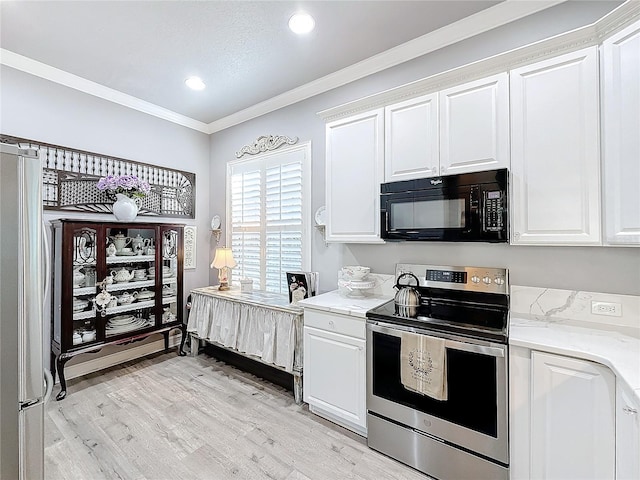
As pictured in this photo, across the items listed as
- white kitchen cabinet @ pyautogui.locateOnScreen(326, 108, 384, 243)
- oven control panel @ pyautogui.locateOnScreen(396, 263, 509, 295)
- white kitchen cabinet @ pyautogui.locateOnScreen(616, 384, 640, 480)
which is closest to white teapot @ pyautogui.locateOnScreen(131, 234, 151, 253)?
white kitchen cabinet @ pyautogui.locateOnScreen(326, 108, 384, 243)

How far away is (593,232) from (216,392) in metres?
3.08

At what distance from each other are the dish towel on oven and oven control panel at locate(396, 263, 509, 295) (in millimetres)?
618

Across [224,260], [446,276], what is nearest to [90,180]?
[224,260]

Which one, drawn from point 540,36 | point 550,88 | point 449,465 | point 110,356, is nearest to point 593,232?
point 550,88

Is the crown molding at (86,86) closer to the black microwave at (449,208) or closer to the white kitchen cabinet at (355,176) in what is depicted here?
the white kitchen cabinet at (355,176)

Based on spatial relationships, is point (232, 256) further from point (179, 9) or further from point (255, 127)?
point (179, 9)

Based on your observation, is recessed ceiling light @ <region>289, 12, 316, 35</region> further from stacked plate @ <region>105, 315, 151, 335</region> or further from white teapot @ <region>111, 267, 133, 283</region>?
stacked plate @ <region>105, 315, 151, 335</region>

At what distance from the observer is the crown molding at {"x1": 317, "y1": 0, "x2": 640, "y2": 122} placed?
4.96ft

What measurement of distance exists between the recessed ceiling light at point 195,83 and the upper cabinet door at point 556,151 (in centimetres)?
274

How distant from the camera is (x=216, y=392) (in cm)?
283

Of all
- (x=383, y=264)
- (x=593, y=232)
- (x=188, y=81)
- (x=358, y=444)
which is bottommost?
(x=358, y=444)

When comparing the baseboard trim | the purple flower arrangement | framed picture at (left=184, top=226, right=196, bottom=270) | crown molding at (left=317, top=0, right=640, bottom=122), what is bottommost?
the baseboard trim

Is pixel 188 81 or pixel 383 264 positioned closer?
pixel 383 264

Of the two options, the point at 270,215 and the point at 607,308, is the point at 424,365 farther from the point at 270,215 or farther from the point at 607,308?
the point at 270,215
